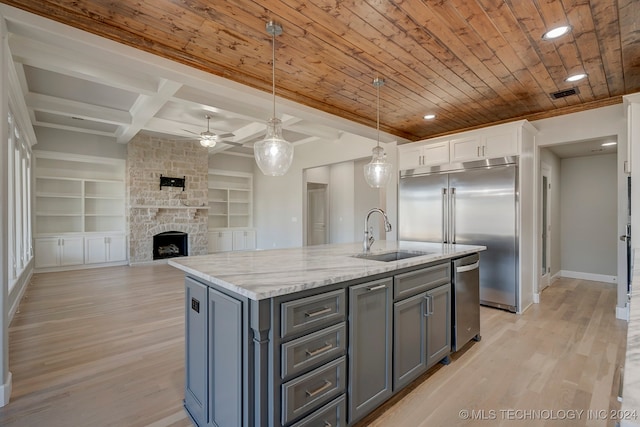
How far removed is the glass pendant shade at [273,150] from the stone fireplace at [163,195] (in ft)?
18.8

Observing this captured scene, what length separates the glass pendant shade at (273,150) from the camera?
8.41ft

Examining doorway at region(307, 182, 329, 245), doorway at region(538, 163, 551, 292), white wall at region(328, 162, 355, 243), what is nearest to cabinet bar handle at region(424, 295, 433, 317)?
doorway at region(538, 163, 551, 292)

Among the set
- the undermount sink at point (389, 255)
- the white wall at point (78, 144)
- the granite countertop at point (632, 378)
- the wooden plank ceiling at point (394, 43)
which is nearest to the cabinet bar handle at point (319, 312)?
the undermount sink at point (389, 255)

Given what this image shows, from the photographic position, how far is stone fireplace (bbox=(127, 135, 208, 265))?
7035 millimetres

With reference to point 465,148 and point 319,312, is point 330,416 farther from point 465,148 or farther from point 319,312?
point 465,148

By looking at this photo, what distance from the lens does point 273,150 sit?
2.56 metres

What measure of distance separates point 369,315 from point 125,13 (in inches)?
103

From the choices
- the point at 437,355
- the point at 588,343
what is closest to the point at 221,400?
the point at 437,355

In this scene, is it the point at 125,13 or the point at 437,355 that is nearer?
the point at 125,13

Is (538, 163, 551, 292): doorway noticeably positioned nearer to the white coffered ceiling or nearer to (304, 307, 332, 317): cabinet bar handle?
the white coffered ceiling

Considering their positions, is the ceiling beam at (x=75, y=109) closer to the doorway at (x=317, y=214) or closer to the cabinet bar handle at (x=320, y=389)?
the doorway at (x=317, y=214)

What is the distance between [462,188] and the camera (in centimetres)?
420

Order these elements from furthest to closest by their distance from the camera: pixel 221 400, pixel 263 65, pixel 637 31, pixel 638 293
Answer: pixel 263 65
pixel 637 31
pixel 221 400
pixel 638 293

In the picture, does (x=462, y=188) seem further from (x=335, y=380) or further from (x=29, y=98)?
(x=29, y=98)
